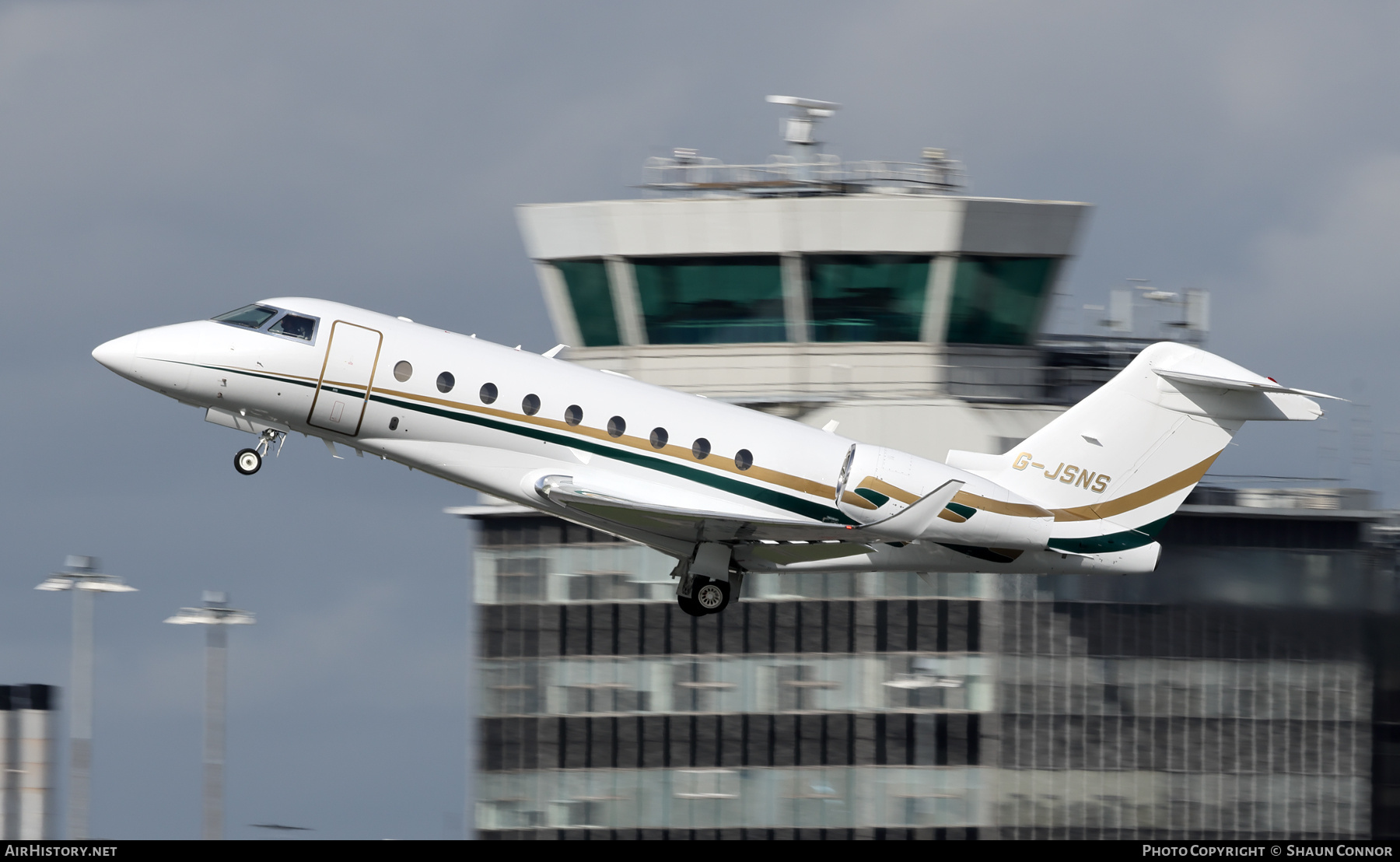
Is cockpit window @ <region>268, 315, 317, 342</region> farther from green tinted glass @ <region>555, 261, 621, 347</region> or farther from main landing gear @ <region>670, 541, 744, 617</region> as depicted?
green tinted glass @ <region>555, 261, 621, 347</region>

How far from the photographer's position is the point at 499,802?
50844 mm

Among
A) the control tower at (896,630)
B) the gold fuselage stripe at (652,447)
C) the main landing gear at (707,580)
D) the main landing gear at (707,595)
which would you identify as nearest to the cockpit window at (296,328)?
the gold fuselage stripe at (652,447)

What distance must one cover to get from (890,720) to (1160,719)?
254 inches

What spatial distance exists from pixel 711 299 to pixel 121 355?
71.4ft

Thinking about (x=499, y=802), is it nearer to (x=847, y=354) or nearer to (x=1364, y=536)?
(x=847, y=354)

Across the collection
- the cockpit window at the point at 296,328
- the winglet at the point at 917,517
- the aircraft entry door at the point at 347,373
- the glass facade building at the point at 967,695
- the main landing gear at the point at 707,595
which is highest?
the cockpit window at the point at 296,328

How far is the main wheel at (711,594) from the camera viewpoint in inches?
1225

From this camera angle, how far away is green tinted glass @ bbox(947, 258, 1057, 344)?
163 feet

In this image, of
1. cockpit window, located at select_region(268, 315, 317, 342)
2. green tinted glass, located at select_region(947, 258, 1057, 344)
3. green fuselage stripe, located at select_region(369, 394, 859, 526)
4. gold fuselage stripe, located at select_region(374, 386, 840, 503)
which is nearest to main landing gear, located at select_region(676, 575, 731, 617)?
green fuselage stripe, located at select_region(369, 394, 859, 526)

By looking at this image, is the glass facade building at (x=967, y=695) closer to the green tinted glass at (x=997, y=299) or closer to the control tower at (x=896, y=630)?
the control tower at (x=896, y=630)

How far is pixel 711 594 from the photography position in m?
31.1

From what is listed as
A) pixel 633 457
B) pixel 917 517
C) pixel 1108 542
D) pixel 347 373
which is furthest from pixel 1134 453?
pixel 347 373

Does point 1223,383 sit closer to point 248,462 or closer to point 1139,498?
point 1139,498

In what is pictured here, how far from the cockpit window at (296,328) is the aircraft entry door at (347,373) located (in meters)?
0.34
